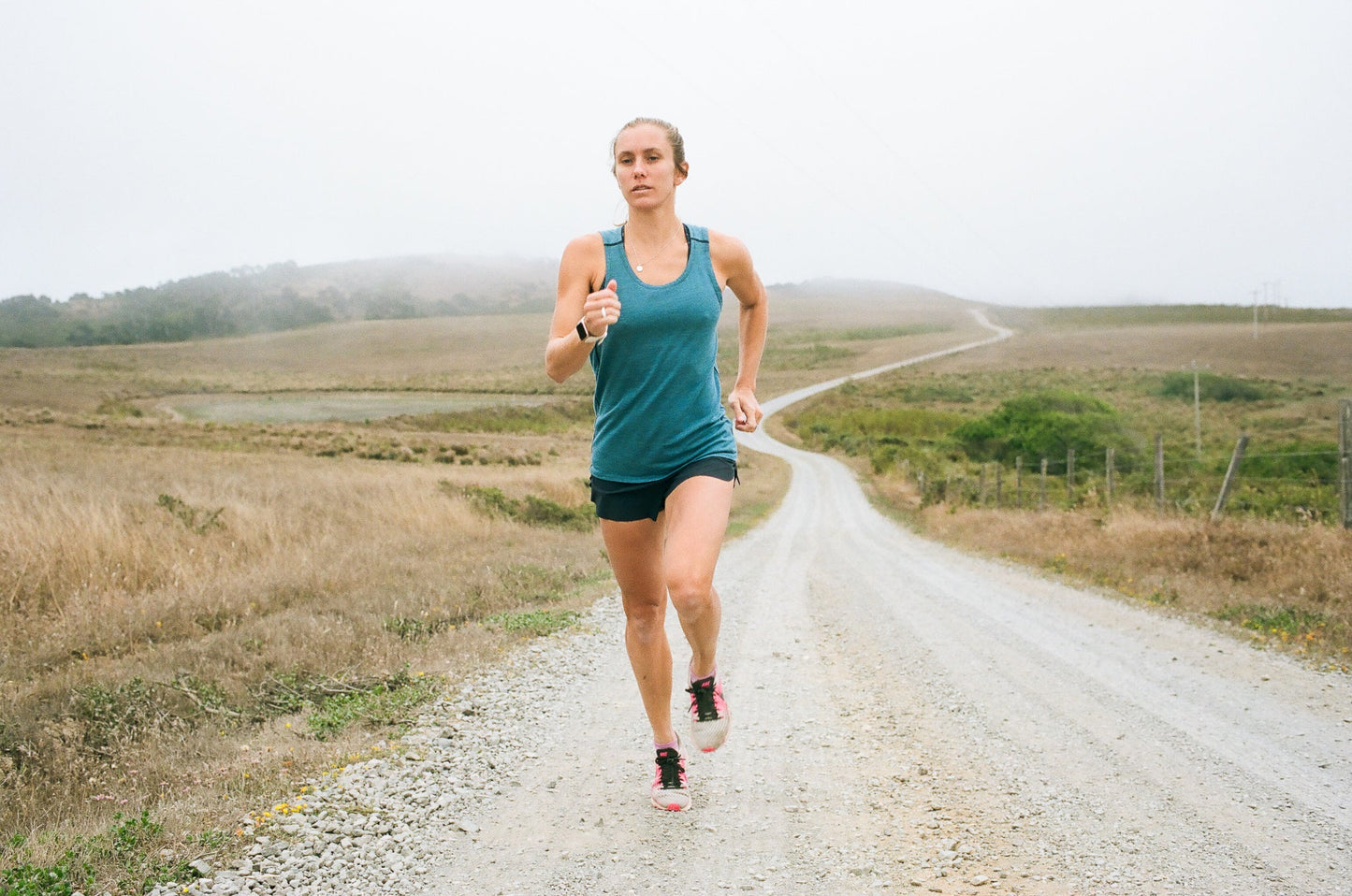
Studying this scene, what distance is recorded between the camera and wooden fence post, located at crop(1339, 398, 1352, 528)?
1012 cm

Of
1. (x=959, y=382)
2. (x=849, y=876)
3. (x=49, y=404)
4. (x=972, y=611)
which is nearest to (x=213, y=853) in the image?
(x=849, y=876)

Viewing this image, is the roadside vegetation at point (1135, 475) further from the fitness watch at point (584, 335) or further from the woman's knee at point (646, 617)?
the fitness watch at point (584, 335)

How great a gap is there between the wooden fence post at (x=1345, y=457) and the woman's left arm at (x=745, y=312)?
376 inches

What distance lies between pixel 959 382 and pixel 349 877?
79.7m

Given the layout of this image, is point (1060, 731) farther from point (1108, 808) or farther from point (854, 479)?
point (854, 479)

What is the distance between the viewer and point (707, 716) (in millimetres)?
3352

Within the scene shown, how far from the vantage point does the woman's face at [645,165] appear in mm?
3082

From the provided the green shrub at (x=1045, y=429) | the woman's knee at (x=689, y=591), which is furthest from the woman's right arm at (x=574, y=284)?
the green shrub at (x=1045, y=429)

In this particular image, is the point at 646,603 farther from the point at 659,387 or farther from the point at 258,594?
the point at 258,594

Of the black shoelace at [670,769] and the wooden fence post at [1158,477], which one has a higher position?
the black shoelace at [670,769]

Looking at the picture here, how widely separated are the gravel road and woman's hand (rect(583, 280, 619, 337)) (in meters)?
1.73

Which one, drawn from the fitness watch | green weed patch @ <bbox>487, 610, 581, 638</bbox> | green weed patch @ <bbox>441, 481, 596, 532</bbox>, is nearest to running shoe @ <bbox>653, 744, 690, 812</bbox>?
the fitness watch

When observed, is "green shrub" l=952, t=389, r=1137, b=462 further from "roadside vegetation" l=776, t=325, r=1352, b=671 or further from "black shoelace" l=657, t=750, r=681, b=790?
"black shoelace" l=657, t=750, r=681, b=790

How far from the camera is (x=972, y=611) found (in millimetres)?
8617
